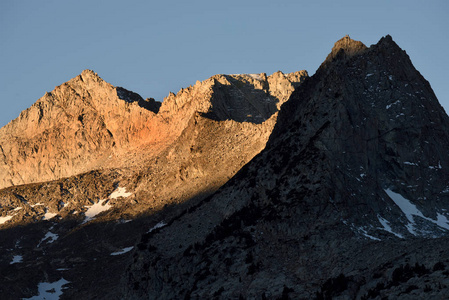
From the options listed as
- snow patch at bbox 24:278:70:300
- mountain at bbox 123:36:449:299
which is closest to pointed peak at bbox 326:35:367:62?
mountain at bbox 123:36:449:299

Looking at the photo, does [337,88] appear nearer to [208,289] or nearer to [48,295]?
[208,289]

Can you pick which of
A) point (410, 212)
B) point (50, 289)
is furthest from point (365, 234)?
point (50, 289)

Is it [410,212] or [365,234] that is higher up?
[410,212]

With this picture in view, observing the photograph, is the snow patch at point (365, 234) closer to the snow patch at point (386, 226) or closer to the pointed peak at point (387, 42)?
the snow patch at point (386, 226)

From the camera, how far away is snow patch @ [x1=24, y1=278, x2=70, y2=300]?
181375mm

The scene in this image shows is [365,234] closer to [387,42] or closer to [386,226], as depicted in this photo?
[386,226]

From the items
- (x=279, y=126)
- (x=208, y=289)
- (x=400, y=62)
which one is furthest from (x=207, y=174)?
(x=208, y=289)

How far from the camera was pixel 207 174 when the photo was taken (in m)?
198

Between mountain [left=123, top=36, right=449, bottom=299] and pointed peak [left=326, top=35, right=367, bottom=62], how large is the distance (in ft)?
0.77

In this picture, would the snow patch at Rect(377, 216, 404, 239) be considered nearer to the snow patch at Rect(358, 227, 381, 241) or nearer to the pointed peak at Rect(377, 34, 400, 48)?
the snow patch at Rect(358, 227, 381, 241)

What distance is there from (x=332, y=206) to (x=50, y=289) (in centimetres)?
8646

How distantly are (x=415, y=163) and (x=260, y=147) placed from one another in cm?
5926

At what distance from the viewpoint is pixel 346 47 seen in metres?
159

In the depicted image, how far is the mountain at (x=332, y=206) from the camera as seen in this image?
106250 millimetres
